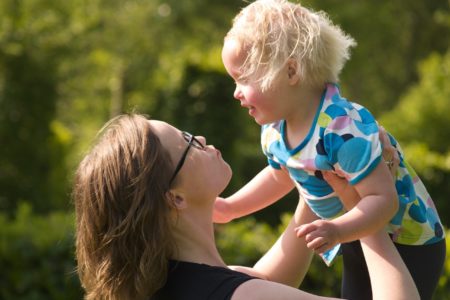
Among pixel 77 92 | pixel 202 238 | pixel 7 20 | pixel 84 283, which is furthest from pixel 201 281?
pixel 77 92

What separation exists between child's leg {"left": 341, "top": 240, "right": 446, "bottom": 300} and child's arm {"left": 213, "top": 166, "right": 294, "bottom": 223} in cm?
32

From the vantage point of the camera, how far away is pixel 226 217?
315cm

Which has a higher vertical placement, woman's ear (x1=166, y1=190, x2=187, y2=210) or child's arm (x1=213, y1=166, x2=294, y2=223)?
woman's ear (x1=166, y1=190, x2=187, y2=210)

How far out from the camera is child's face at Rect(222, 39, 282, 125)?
9.02 ft

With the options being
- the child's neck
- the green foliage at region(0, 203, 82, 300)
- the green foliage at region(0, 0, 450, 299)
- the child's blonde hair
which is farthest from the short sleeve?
the green foliage at region(0, 203, 82, 300)

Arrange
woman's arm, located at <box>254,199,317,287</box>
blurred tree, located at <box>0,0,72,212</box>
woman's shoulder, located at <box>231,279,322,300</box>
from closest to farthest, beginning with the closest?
woman's shoulder, located at <box>231,279,322,300</box>, woman's arm, located at <box>254,199,317,287</box>, blurred tree, located at <box>0,0,72,212</box>

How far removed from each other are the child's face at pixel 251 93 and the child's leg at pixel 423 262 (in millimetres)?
601

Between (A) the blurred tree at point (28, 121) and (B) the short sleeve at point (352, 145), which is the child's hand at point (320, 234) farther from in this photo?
(A) the blurred tree at point (28, 121)

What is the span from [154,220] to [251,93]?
523 mm

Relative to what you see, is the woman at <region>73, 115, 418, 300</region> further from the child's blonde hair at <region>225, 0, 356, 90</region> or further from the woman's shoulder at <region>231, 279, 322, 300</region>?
the child's blonde hair at <region>225, 0, 356, 90</region>

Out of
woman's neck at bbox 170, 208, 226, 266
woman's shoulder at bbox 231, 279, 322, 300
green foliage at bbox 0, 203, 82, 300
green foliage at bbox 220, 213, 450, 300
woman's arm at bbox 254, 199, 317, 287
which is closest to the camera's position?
woman's shoulder at bbox 231, 279, 322, 300

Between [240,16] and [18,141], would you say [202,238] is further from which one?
[18,141]

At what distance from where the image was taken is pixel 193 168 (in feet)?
8.71

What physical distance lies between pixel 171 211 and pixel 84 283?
0.40 meters
